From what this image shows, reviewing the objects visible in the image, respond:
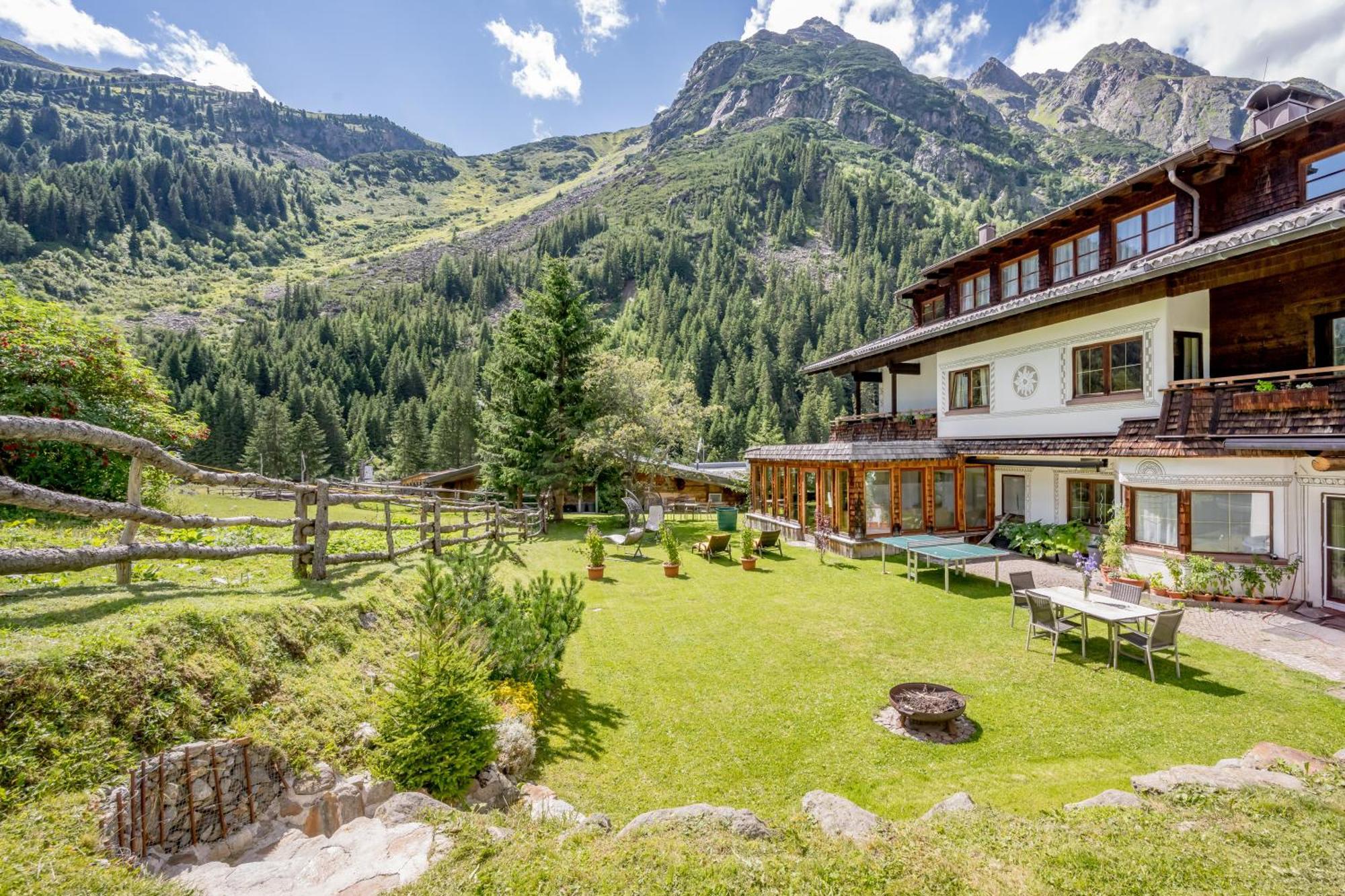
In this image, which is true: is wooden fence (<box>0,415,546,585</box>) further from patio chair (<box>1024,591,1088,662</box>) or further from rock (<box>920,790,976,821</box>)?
patio chair (<box>1024,591,1088,662</box>)

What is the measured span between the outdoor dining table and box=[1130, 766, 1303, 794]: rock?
304cm

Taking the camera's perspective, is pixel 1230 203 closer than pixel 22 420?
No

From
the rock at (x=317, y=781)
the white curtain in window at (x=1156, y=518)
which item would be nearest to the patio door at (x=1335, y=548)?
the white curtain in window at (x=1156, y=518)

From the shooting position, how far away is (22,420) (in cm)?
435

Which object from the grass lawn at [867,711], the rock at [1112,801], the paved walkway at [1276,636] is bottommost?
the grass lawn at [867,711]

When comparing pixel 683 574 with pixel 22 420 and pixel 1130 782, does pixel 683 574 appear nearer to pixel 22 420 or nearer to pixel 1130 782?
pixel 1130 782

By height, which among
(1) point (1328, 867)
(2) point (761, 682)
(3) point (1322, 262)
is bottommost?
(2) point (761, 682)

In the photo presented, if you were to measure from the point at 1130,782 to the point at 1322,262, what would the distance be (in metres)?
A: 11.4

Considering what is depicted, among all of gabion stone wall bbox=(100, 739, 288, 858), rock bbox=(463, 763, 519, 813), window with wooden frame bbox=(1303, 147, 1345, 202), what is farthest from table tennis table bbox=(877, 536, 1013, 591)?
gabion stone wall bbox=(100, 739, 288, 858)

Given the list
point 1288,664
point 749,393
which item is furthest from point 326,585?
point 749,393

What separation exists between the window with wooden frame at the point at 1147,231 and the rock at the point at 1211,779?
528 inches

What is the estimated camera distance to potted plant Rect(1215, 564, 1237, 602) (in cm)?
1096

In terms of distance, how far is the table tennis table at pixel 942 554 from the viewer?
41.0ft

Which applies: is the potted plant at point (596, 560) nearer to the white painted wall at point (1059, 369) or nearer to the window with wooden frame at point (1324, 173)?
the white painted wall at point (1059, 369)
